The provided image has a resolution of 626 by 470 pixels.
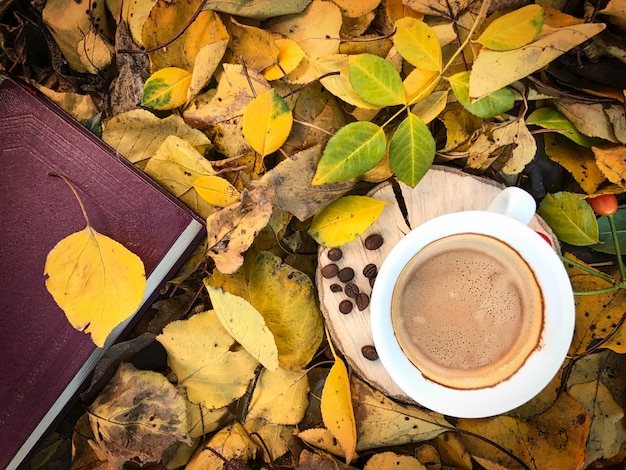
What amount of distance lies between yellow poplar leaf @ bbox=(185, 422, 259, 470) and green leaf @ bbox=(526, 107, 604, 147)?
0.63 meters

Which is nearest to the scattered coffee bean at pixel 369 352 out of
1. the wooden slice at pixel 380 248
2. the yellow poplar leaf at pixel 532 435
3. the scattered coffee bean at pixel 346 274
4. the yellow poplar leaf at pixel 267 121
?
the wooden slice at pixel 380 248

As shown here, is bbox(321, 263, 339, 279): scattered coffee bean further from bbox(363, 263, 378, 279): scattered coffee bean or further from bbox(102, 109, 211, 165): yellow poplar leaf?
bbox(102, 109, 211, 165): yellow poplar leaf

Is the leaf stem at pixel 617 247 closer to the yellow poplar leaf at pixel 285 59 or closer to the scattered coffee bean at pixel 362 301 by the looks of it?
the scattered coffee bean at pixel 362 301

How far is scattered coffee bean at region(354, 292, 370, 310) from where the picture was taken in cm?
84

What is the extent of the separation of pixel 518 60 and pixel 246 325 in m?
0.50

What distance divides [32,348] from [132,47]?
1.46 feet

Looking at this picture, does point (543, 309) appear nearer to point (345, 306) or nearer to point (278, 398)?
point (345, 306)

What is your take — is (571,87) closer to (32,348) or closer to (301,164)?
(301,164)

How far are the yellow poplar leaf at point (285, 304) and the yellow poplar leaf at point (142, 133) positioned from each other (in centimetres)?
20

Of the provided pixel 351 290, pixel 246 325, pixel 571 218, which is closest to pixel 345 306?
pixel 351 290

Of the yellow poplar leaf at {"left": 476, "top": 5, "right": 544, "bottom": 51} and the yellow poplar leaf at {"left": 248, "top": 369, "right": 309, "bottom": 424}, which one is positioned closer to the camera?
the yellow poplar leaf at {"left": 476, "top": 5, "right": 544, "bottom": 51}

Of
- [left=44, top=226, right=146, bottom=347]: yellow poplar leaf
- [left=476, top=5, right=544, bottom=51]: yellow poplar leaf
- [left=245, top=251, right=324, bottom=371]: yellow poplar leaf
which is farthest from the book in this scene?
[left=476, top=5, right=544, bottom=51]: yellow poplar leaf

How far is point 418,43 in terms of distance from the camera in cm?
80

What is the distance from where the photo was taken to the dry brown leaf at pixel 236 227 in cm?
78
